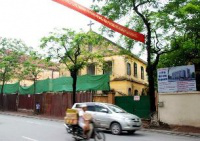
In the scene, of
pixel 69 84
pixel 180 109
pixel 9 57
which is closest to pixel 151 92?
pixel 180 109

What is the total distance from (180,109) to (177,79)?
2.14m

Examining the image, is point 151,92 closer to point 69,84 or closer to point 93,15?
point 93,15

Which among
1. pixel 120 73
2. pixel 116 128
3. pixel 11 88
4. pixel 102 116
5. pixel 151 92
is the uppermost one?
pixel 120 73

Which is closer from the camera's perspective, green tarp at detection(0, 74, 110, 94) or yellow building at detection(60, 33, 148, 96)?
green tarp at detection(0, 74, 110, 94)

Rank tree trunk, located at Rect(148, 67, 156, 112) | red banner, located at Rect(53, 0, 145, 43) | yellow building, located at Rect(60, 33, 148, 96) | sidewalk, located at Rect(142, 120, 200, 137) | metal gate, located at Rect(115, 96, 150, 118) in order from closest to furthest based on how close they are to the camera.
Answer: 1. red banner, located at Rect(53, 0, 145, 43)
2. sidewalk, located at Rect(142, 120, 200, 137)
3. tree trunk, located at Rect(148, 67, 156, 112)
4. metal gate, located at Rect(115, 96, 150, 118)
5. yellow building, located at Rect(60, 33, 148, 96)

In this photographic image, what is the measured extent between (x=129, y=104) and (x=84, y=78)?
18.3ft

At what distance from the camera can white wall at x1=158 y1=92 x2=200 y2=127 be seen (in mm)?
17922

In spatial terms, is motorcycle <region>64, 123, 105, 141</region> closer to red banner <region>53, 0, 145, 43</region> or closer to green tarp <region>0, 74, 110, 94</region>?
red banner <region>53, 0, 145, 43</region>

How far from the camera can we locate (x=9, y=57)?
Answer: 34.0 metres

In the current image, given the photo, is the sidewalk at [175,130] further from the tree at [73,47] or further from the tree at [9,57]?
the tree at [9,57]

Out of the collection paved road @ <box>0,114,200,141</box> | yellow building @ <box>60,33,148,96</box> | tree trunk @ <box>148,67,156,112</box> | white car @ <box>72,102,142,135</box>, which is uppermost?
yellow building @ <box>60,33,148,96</box>

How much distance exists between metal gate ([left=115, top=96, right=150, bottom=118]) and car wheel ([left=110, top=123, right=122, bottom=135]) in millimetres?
6980

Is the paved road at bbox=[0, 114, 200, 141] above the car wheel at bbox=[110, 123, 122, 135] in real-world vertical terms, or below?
below

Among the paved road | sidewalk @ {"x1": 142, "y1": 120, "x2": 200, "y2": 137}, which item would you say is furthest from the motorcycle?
sidewalk @ {"x1": 142, "y1": 120, "x2": 200, "y2": 137}
